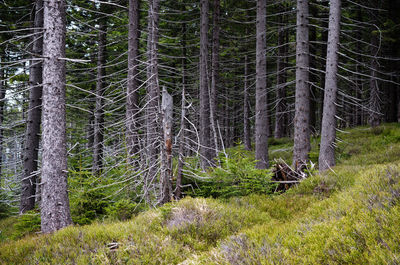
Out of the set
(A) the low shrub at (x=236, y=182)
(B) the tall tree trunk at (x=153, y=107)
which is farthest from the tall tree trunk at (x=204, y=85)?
(A) the low shrub at (x=236, y=182)

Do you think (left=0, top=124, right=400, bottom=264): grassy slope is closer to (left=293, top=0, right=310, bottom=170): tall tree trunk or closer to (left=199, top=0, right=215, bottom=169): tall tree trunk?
(left=293, top=0, right=310, bottom=170): tall tree trunk

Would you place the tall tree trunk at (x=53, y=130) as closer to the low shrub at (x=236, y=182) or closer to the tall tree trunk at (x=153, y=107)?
the tall tree trunk at (x=153, y=107)

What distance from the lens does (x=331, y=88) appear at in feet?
30.2

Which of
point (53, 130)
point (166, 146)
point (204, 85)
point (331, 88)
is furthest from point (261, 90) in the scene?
point (53, 130)

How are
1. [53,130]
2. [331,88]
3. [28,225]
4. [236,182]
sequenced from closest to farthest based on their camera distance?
[53,130]
[236,182]
[28,225]
[331,88]

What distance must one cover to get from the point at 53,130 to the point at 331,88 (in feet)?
30.2

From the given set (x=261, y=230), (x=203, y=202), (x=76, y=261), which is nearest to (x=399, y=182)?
(x=261, y=230)

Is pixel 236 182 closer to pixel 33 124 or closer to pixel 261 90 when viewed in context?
pixel 261 90

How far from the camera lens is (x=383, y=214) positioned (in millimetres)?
3268

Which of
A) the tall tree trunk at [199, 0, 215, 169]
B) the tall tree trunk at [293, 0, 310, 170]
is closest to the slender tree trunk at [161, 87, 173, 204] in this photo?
the tall tree trunk at [293, 0, 310, 170]

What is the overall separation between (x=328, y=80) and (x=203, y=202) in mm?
6765

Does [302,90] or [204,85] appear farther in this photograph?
[204,85]

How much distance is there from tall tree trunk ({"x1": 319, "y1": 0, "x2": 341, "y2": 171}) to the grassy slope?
2.04 metres

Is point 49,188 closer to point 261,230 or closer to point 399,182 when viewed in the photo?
point 261,230
